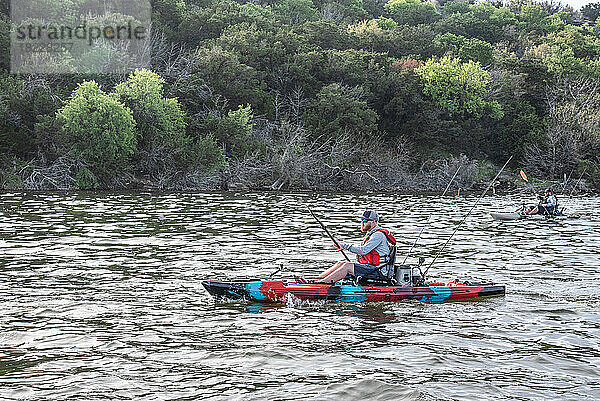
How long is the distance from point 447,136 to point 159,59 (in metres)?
25.3

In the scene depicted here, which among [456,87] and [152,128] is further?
[456,87]

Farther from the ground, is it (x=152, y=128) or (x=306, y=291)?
(x=152, y=128)

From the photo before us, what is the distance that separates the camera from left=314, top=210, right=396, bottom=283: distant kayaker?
13.1 meters

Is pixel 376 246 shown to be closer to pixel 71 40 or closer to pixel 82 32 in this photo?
pixel 71 40

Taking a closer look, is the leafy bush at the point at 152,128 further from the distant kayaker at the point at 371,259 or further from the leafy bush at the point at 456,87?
the distant kayaker at the point at 371,259

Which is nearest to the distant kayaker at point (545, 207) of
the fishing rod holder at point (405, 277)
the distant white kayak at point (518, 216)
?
Result: the distant white kayak at point (518, 216)

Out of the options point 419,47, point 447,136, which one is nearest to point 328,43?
point 419,47

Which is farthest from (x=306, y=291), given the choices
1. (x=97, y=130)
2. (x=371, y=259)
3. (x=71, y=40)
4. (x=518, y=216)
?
(x=71, y=40)

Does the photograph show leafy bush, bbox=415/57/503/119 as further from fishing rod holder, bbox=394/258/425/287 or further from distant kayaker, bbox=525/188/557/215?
fishing rod holder, bbox=394/258/425/287

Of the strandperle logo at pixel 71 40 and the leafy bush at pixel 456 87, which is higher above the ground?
the strandperle logo at pixel 71 40

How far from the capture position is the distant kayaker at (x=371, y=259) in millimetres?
13055

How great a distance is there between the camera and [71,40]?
5175cm

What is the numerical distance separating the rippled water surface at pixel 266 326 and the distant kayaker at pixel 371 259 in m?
0.67

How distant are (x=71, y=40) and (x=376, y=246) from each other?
45200mm
